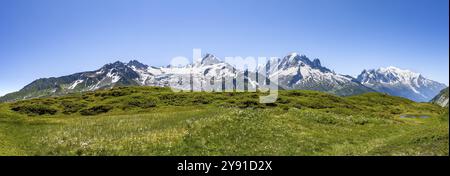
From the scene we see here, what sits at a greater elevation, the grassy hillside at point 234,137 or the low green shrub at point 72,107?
the grassy hillside at point 234,137

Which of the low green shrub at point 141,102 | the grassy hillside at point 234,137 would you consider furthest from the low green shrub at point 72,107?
the grassy hillside at point 234,137

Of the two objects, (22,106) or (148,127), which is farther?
(22,106)

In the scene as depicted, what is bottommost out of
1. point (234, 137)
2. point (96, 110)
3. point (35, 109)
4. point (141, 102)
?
point (96, 110)

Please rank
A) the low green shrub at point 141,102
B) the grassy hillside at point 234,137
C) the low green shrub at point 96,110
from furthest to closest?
the low green shrub at point 141,102 → the low green shrub at point 96,110 → the grassy hillside at point 234,137

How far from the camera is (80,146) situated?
3130 cm

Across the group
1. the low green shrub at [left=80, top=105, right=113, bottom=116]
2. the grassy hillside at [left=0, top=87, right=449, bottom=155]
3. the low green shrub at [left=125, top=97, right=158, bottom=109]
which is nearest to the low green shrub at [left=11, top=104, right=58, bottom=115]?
the low green shrub at [left=80, top=105, right=113, bottom=116]

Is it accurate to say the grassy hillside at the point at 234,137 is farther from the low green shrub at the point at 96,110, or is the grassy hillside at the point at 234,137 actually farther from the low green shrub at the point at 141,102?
the low green shrub at the point at 141,102

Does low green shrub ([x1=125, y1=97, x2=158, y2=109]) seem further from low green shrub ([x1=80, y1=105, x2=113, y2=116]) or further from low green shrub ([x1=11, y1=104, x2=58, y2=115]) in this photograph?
low green shrub ([x1=11, y1=104, x2=58, y2=115])

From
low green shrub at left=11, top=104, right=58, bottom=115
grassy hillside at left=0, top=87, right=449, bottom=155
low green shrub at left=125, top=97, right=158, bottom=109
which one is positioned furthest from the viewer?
low green shrub at left=125, top=97, right=158, bottom=109

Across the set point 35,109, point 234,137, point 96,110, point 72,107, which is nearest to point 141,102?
point 96,110

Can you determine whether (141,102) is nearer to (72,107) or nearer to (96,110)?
(96,110)
